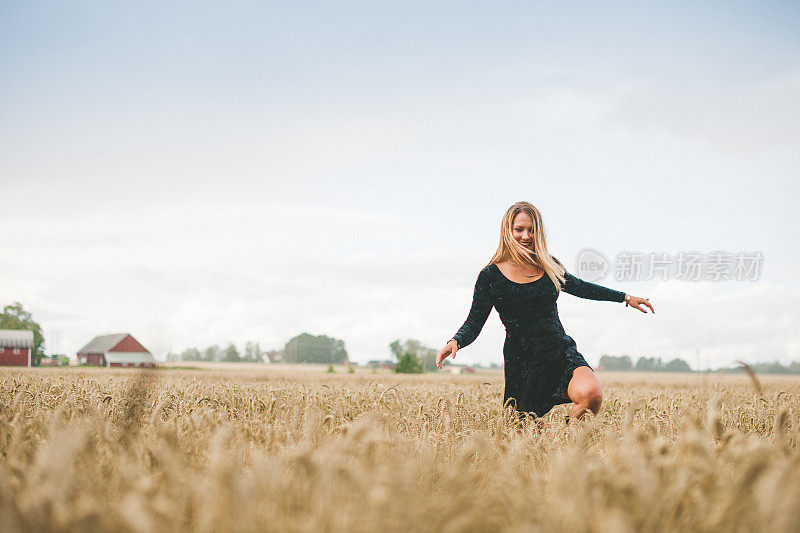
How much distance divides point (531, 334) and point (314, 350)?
4507 inches

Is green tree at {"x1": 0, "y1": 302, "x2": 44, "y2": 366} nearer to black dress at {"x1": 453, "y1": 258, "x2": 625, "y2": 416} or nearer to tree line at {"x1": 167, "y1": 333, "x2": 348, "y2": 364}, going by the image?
tree line at {"x1": 167, "y1": 333, "x2": 348, "y2": 364}

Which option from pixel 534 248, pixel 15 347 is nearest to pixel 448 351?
pixel 534 248

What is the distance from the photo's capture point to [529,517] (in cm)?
183

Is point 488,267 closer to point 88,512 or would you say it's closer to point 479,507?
point 479,507

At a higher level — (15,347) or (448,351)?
(448,351)

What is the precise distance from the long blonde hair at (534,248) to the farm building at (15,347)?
70.6m

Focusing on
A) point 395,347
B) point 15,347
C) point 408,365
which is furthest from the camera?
point 395,347

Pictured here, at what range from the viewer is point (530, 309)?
18.3ft

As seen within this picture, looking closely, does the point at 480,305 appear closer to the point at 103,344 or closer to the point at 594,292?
the point at 594,292

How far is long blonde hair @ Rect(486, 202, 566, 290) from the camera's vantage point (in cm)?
554

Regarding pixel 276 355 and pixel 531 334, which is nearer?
pixel 531 334

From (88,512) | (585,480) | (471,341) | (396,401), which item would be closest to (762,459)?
(585,480)

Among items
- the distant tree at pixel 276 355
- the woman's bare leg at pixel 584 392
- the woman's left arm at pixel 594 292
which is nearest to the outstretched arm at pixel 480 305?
the woman's left arm at pixel 594 292

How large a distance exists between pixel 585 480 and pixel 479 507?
36cm
